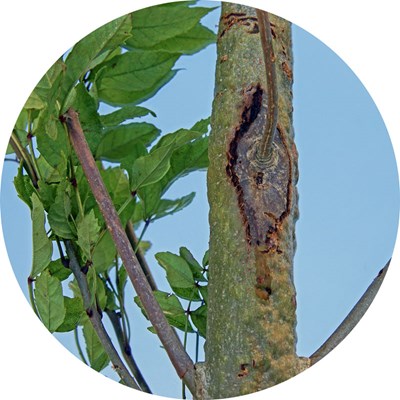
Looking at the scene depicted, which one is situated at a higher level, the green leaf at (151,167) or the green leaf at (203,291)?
the green leaf at (151,167)

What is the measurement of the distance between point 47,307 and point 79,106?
0.13 metres

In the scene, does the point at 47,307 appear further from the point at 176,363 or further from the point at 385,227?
the point at 385,227

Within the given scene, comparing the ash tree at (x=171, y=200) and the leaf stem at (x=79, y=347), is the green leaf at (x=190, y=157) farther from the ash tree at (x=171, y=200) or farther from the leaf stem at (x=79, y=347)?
the leaf stem at (x=79, y=347)

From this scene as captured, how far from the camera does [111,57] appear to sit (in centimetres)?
49

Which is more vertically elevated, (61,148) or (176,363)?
(61,148)

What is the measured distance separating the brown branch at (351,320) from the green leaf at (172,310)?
0.08 metres

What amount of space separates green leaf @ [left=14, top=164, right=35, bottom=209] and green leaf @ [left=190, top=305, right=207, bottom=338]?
0.40 feet

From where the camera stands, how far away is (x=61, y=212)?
445mm

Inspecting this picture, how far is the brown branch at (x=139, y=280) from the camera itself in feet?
1.32

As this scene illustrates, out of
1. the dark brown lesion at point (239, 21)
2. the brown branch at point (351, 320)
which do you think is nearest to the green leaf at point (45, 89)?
the dark brown lesion at point (239, 21)

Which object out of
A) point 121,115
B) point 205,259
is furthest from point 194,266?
point 121,115

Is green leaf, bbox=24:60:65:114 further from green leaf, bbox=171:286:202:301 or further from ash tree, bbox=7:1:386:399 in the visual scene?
green leaf, bbox=171:286:202:301

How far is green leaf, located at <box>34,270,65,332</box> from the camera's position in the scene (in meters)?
0.45

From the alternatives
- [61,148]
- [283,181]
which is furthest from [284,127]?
[61,148]
